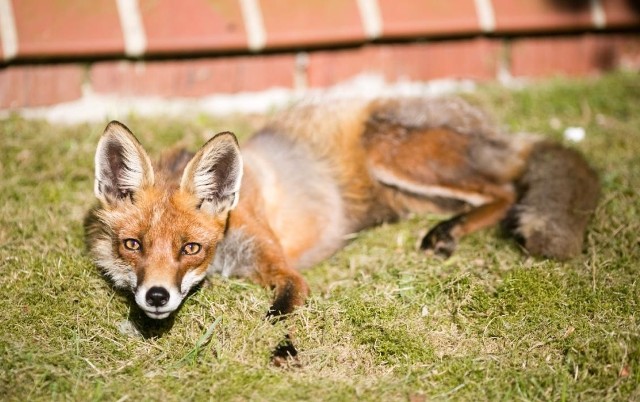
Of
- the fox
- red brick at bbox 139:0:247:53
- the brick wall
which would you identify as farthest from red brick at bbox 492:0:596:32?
red brick at bbox 139:0:247:53

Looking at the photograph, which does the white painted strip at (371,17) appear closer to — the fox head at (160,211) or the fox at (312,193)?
the fox at (312,193)

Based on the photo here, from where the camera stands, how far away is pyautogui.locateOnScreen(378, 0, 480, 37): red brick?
5.36m

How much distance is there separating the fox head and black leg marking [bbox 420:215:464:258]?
4.25ft

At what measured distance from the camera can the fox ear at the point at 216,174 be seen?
3.04 metres

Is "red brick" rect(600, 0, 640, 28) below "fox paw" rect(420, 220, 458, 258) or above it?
above

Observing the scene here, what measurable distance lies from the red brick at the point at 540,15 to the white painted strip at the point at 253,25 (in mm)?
2003

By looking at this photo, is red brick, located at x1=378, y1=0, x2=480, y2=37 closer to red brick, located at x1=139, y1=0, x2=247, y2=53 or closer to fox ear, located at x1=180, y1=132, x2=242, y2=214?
red brick, located at x1=139, y1=0, x2=247, y2=53

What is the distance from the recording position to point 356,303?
10.8 feet

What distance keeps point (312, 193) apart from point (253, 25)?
67.9 inches

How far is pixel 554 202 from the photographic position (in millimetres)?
3762

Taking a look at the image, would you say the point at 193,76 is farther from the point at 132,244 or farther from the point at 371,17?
the point at 132,244

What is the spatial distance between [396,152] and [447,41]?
1.89 meters

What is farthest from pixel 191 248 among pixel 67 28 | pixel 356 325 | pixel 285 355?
pixel 67 28

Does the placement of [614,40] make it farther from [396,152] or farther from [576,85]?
[396,152]
